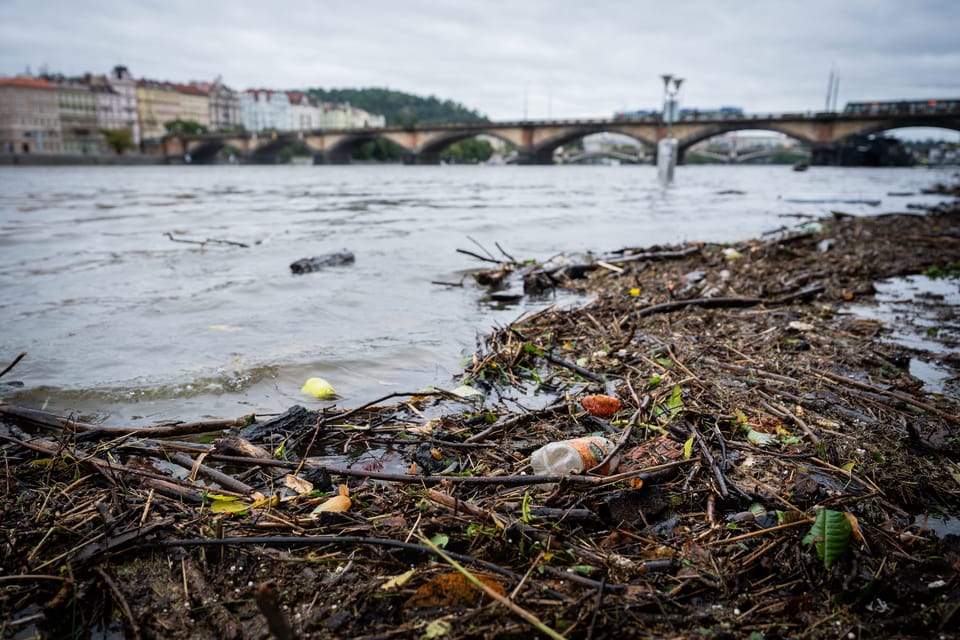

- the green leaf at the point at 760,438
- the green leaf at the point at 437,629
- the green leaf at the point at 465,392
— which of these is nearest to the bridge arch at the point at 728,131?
the green leaf at the point at 465,392

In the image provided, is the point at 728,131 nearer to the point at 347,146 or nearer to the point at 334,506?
the point at 347,146

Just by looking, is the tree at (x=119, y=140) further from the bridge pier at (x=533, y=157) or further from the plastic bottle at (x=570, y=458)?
the plastic bottle at (x=570, y=458)

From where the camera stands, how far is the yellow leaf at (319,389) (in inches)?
142

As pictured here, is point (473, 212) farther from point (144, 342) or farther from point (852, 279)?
point (144, 342)

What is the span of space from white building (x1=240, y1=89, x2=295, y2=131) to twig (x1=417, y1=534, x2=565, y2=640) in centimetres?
17138

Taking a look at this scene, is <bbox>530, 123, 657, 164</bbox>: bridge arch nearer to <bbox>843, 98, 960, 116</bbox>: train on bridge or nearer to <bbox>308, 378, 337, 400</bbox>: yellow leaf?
<bbox>843, 98, 960, 116</bbox>: train on bridge

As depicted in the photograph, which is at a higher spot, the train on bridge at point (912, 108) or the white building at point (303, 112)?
the white building at point (303, 112)

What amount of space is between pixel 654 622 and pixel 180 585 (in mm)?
1335

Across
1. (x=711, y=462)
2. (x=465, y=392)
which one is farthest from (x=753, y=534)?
(x=465, y=392)

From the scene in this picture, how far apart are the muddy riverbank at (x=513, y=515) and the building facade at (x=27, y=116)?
125 meters

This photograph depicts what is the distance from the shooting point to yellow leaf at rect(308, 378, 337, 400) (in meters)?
3.60

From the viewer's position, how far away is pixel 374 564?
1.85 metres

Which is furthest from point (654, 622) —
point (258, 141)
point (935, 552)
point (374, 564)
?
point (258, 141)

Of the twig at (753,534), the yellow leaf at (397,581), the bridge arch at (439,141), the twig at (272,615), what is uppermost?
the bridge arch at (439,141)
